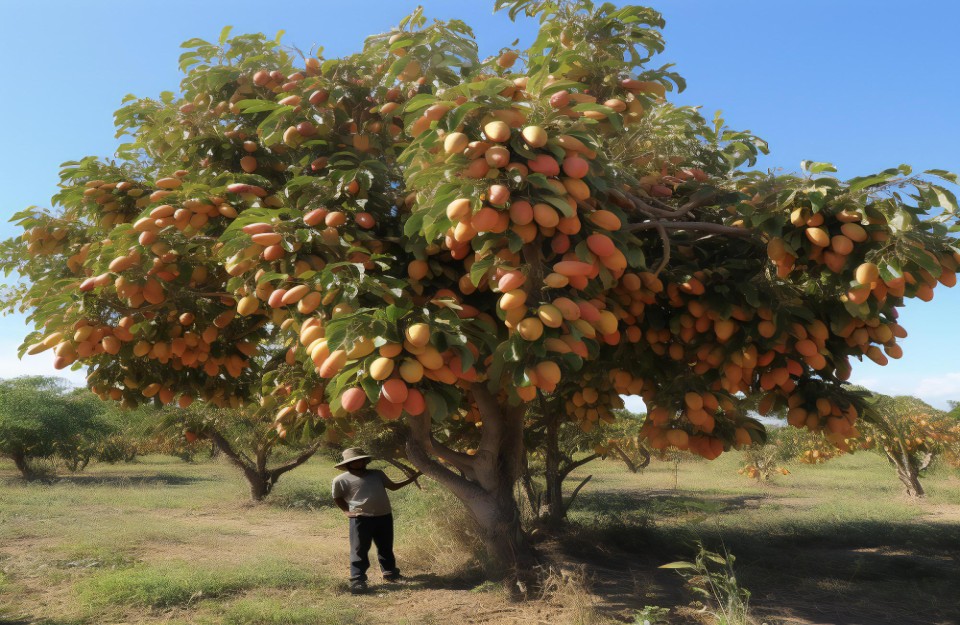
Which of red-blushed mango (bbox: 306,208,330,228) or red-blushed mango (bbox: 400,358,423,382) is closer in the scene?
red-blushed mango (bbox: 400,358,423,382)

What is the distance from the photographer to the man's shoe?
6008 millimetres

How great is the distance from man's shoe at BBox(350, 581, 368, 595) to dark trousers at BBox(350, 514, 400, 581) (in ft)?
0.13

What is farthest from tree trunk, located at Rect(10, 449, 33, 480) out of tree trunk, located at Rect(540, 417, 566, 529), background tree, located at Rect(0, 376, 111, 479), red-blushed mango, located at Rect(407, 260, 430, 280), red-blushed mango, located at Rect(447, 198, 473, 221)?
red-blushed mango, located at Rect(447, 198, 473, 221)

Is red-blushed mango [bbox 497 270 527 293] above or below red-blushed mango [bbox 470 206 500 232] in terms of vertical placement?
below

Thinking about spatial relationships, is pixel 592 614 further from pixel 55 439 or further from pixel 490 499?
pixel 55 439

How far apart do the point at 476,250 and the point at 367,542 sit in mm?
4320

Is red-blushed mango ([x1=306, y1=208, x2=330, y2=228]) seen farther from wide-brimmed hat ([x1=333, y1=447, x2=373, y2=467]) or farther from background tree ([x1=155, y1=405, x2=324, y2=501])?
background tree ([x1=155, y1=405, x2=324, y2=501])

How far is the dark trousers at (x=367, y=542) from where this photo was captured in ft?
20.3

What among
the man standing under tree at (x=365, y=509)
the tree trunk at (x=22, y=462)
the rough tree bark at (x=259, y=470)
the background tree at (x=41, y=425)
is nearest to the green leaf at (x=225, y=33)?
the man standing under tree at (x=365, y=509)

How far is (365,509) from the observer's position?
21.2ft

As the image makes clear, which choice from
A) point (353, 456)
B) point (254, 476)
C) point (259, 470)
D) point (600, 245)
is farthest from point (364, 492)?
point (259, 470)

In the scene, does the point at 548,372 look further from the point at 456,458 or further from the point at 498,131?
the point at 456,458

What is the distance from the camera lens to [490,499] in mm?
5871

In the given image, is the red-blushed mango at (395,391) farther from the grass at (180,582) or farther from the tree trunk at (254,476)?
the tree trunk at (254,476)
